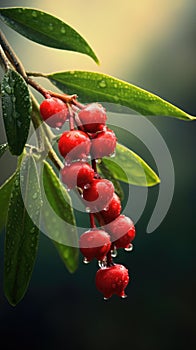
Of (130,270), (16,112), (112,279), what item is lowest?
(130,270)

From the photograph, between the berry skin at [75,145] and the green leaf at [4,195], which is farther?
the green leaf at [4,195]

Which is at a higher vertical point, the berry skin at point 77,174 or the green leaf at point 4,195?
the berry skin at point 77,174

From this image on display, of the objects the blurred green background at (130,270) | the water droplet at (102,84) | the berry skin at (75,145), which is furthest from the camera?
the blurred green background at (130,270)

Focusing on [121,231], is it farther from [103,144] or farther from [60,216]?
[60,216]

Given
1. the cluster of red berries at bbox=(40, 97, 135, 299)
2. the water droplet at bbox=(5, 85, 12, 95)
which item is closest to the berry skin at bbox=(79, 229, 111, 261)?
the cluster of red berries at bbox=(40, 97, 135, 299)

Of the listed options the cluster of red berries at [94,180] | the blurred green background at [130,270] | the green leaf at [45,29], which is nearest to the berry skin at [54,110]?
the cluster of red berries at [94,180]

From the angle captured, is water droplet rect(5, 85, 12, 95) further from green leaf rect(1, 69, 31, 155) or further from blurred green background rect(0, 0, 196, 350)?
blurred green background rect(0, 0, 196, 350)

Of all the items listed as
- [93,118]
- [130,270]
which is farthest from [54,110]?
[130,270]

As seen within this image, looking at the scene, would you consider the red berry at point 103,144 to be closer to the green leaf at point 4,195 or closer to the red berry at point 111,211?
the red berry at point 111,211
